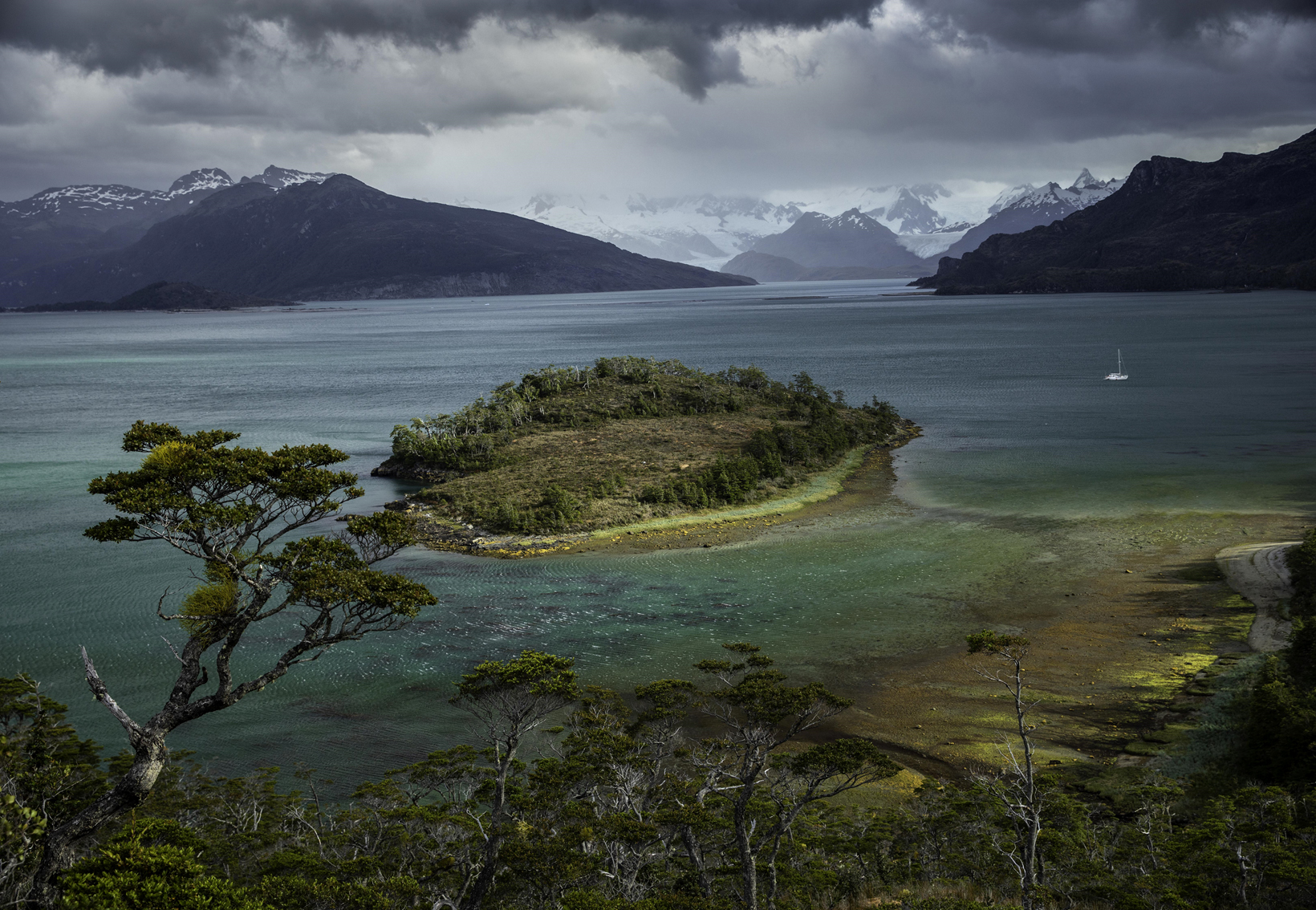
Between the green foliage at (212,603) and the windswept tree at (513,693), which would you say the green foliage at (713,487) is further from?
the green foliage at (212,603)

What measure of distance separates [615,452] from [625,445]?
1.82 metres

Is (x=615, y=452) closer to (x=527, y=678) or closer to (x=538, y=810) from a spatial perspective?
(x=538, y=810)

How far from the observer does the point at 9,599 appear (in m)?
34.9

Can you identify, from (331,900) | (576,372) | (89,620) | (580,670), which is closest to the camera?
(331,900)

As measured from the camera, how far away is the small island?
1743 inches

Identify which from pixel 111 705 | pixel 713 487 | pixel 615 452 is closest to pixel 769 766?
pixel 111 705

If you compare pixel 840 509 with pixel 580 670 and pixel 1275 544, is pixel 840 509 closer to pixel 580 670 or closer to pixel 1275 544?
pixel 1275 544

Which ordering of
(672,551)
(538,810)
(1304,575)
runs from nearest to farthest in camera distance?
(538,810)
(1304,575)
(672,551)

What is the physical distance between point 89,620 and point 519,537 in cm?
1756

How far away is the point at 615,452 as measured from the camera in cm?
5512

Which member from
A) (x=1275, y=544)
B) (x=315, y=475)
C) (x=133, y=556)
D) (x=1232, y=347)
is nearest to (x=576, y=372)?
(x=133, y=556)

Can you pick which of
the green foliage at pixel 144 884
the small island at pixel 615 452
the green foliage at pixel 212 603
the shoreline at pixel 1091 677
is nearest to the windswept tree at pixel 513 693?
the green foliage at pixel 212 603

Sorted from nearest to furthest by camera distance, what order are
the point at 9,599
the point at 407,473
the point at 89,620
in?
the point at 89,620 < the point at 9,599 < the point at 407,473

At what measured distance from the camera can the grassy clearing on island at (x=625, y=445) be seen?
46.1 metres
